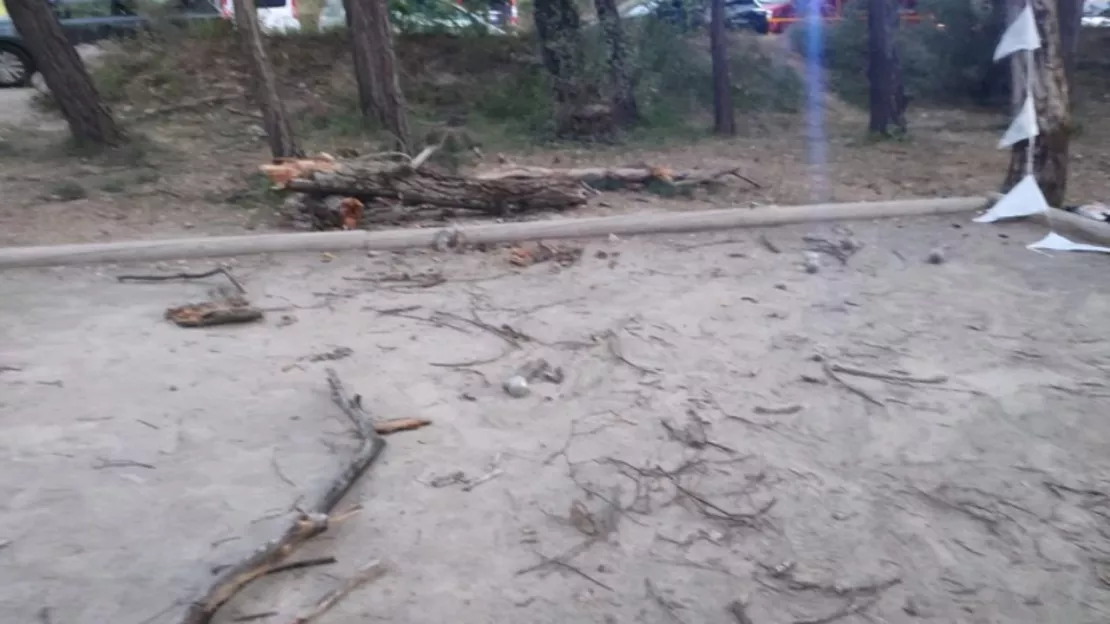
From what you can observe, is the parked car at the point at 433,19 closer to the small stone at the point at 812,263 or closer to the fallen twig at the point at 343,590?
the small stone at the point at 812,263

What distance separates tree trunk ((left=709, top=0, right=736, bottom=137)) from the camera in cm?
1216

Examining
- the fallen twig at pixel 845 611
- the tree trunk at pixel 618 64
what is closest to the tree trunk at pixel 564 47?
the tree trunk at pixel 618 64

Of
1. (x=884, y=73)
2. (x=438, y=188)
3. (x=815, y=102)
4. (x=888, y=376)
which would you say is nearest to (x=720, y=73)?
(x=884, y=73)

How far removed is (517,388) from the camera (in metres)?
4.48

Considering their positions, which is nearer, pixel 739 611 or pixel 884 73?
pixel 739 611

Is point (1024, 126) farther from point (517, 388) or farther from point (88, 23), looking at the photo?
point (88, 23)

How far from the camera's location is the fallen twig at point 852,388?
4.38 metres

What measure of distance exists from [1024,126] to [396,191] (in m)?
4.76

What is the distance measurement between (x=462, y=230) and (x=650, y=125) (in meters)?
6.30

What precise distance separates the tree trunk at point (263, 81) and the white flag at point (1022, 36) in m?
5.80

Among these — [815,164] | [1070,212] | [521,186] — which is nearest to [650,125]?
[815,164]

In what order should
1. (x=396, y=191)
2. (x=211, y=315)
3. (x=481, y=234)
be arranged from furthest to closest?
(x=396, y=191), (x=481, y=234), (x=211, y=315)

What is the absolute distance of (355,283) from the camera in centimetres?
627

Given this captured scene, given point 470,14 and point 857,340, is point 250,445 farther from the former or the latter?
point 470,14
